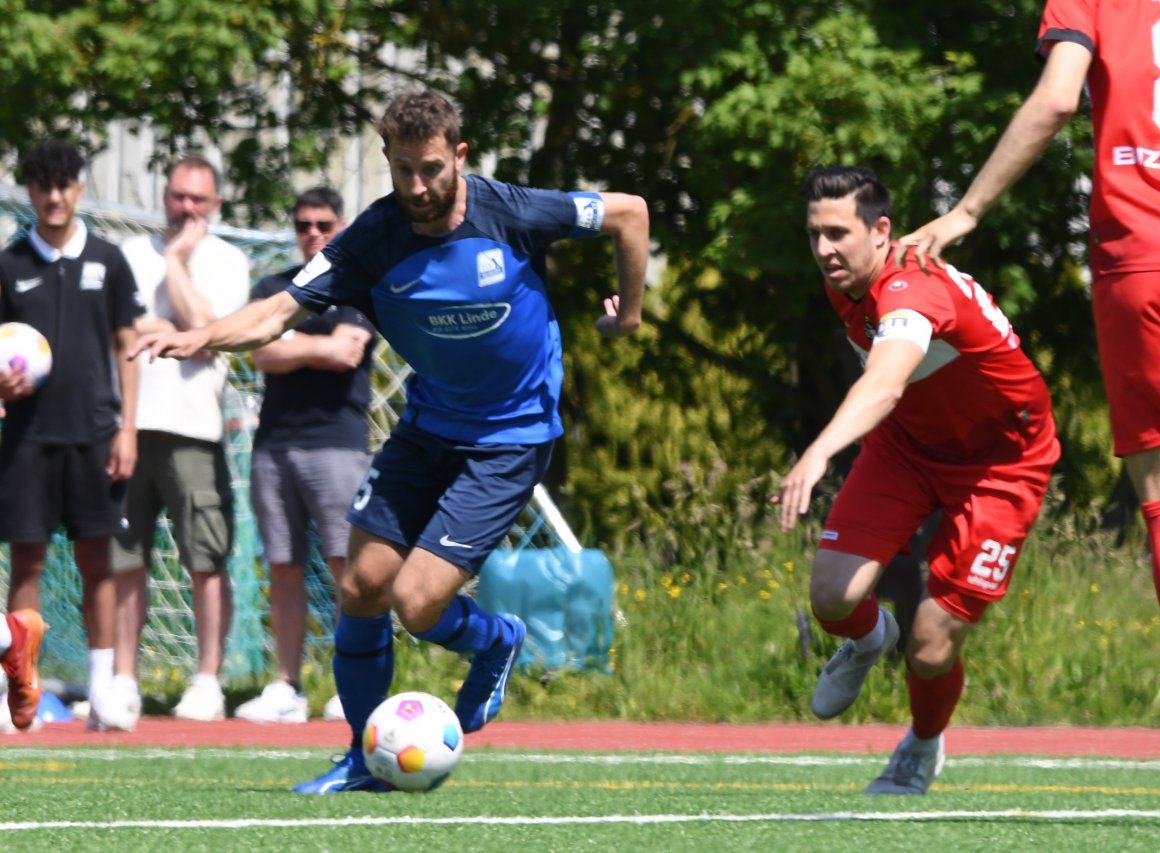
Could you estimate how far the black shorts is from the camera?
877 cm

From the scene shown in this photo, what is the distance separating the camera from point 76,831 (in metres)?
5.16

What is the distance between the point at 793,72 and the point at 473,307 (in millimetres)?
5552

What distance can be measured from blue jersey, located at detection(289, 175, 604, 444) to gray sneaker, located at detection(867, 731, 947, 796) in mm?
1539

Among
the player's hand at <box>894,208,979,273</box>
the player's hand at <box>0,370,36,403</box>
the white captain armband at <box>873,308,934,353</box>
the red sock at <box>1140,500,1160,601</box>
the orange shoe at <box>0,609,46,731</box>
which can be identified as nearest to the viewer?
the player's hand at <box>894,208,979,273</box>

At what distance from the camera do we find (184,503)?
9680 millimetres

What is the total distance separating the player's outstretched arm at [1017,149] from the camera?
491 centimetres

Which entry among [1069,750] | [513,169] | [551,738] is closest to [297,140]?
[513,169]

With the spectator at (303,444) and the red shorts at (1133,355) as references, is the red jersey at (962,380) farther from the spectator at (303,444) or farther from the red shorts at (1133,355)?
the spectator at (303,444)

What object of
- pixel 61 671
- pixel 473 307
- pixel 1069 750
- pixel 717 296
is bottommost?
→ pixel 61 671

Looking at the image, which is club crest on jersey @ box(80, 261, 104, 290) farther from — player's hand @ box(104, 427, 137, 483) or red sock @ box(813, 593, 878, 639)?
red sock @ box(813, 593, 878, 639)

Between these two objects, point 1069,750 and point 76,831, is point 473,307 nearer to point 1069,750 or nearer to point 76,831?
point 76,831

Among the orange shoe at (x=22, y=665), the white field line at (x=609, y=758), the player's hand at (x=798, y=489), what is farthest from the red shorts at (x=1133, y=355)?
the orange shoe at (x=22, y=665)

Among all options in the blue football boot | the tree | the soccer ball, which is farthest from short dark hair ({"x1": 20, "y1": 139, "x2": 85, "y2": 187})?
the soccer ball

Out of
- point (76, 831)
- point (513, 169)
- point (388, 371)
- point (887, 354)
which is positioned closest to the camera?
point (76, 831)
